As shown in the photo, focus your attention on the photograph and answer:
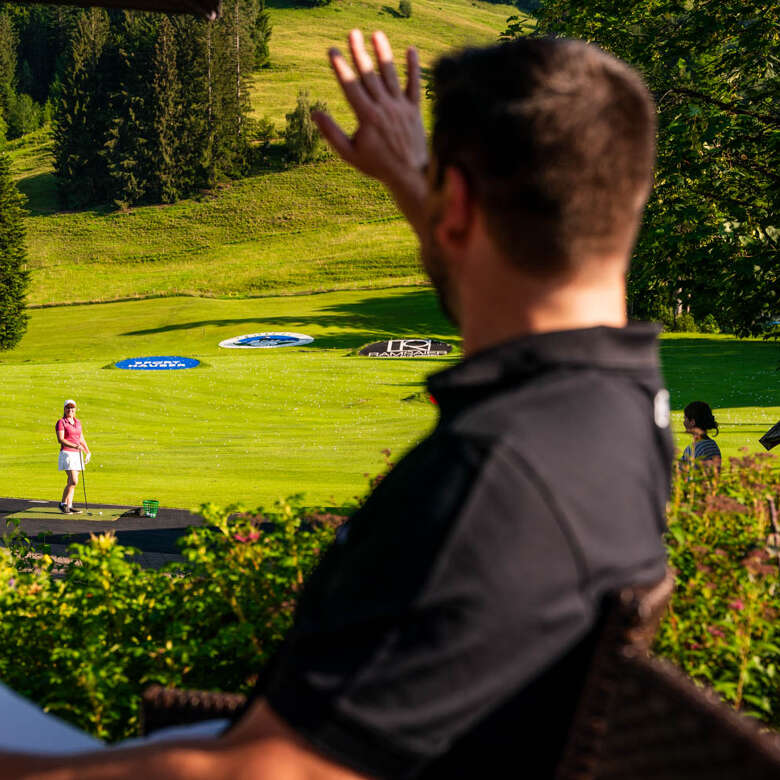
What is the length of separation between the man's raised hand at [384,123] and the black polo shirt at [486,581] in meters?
0.53

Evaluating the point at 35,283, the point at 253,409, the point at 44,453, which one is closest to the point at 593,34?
the point at 253,409

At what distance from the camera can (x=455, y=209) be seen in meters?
1.29

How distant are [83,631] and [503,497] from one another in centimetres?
304

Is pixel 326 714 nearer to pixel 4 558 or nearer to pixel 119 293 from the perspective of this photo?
pixel 4 558

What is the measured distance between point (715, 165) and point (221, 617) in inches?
470

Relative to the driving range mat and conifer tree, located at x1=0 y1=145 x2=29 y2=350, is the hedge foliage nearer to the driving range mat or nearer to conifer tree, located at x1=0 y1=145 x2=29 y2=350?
the driving range mat

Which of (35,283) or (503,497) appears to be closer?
(503,497)

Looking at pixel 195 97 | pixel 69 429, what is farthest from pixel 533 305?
pixel 195 97

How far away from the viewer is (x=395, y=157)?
164 cm

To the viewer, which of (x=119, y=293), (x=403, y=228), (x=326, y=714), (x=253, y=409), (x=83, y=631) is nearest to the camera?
(x=326, y=714)

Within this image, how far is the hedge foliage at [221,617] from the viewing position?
128 inches

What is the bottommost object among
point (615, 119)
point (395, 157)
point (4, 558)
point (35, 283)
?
point (35, 283)

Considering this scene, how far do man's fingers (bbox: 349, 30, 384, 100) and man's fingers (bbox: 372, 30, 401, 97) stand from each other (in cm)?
2

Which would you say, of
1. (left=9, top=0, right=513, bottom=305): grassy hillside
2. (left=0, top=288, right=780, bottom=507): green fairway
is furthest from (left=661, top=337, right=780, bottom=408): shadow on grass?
(left=9, top=0, right=513, bottom=305): grassy hillside
